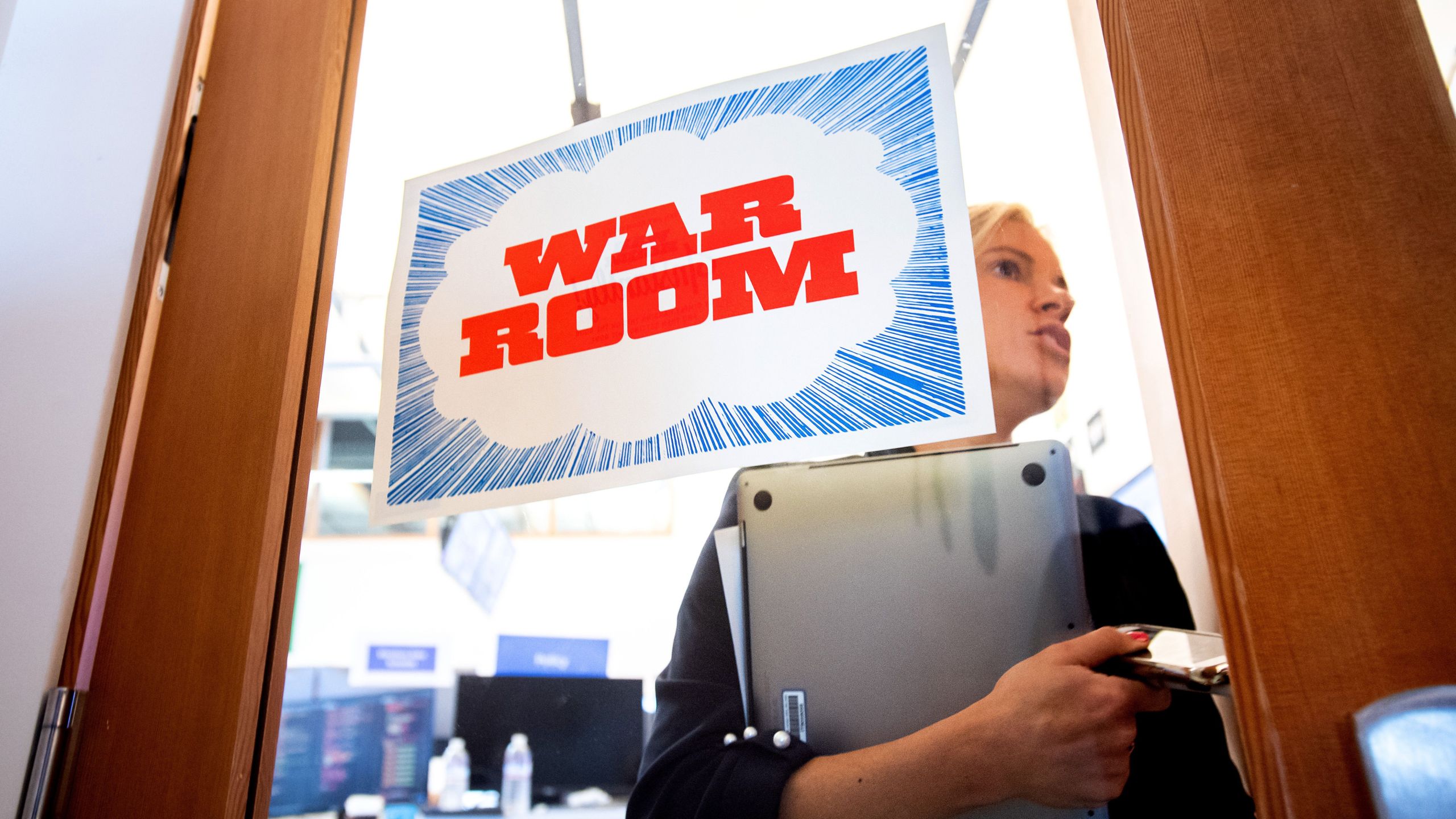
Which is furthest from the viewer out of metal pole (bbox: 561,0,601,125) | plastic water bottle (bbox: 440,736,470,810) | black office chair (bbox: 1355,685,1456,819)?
metal pole (bbox: 561,0,601,125)

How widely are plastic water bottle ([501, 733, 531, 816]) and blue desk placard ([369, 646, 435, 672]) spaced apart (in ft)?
0.44

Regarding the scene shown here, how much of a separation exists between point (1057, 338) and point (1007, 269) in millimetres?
76

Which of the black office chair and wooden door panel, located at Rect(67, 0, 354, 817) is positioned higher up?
wooden door panel, located at Rect(67, 0, 354, 817)

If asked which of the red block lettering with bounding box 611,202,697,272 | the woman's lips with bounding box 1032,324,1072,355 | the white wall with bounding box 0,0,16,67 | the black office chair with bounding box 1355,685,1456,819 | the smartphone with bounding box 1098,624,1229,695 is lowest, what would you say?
the black office chair with bounding box 1355,685,1456,819

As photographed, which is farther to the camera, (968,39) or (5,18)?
(5,18)

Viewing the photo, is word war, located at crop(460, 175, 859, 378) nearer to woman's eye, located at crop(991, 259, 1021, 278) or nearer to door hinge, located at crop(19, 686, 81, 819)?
woman's eye, located at crop(991, 259, 1021, 278)

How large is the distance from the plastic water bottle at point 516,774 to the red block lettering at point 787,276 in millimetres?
439

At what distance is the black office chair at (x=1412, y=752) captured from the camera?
0.47 metres

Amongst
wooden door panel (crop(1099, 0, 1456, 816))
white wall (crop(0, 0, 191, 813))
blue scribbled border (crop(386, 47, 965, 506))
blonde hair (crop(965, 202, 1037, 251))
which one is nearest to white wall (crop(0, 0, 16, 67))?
white wall (crop(0, 0, 191, 813))

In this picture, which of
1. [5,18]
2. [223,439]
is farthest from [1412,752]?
[5,18]

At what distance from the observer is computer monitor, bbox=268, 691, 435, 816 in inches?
32.5

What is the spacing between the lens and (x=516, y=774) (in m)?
0.83

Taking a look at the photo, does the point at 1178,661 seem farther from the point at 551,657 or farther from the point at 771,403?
the point at 551,657

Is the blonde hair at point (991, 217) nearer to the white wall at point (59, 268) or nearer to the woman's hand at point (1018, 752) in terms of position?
the woman's hand at point (1018, 752)
